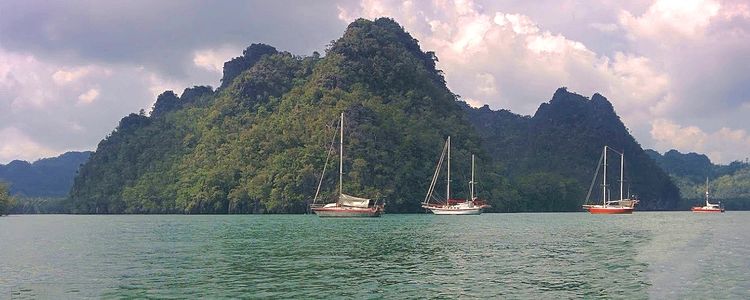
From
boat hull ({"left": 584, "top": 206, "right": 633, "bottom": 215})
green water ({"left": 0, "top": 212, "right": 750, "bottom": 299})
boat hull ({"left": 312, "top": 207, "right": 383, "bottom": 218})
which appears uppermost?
boat hull ({"left": 584, "top": 206, "right": 633, "bottom": 215})

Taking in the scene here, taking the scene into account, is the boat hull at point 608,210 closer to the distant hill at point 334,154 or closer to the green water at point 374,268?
the distant hill at point 334,154

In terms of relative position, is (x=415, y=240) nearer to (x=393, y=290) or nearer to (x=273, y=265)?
(x=273, y=265)

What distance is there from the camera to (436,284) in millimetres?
32469

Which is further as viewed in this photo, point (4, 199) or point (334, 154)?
point (334, 154)

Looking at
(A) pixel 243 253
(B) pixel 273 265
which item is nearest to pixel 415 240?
(A) pixel 243 253

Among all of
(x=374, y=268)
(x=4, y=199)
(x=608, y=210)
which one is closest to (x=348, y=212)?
(x=608, y=210)

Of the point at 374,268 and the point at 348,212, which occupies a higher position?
the point at 348,212

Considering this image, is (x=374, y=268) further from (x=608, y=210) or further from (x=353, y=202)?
(x=608, y=210)

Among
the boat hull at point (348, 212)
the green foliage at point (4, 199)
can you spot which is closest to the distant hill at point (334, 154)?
the boat hull at point (348, 212)

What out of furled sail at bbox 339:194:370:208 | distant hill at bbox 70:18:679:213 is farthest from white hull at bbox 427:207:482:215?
furled sail at bbox 339:194:370:208

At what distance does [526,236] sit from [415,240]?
40.2 feet

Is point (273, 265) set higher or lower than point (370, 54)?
lower

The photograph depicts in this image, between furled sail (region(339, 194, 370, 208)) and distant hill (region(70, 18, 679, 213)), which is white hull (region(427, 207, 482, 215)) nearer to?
distant hill (region(70, 18, 679, 213))

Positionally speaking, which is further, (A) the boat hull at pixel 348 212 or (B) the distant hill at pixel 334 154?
(B) the distant hill at pixel 334 154
